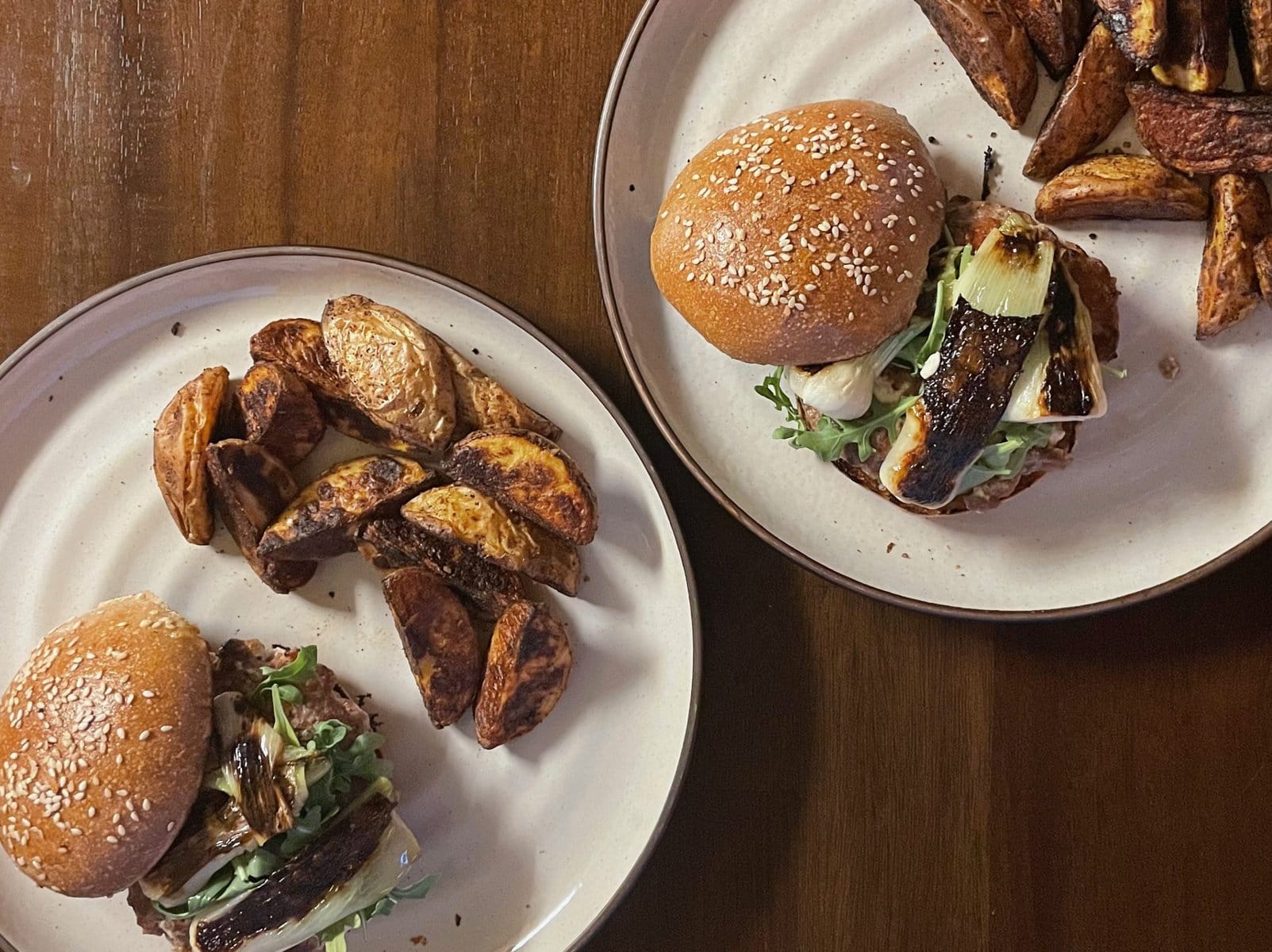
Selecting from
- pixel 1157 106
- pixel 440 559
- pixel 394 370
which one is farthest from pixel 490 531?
pixel 1157 106

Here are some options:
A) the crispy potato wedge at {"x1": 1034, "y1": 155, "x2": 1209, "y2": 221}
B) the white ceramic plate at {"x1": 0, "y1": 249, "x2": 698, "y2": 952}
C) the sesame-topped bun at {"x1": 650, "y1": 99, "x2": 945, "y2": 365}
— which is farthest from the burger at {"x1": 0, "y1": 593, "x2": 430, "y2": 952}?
the crispy potato wedge at {"x1": 1034, "y1": 155, "x2": 1209, "y2": 221}

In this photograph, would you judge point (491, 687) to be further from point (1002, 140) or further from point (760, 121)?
point (1002, 140)

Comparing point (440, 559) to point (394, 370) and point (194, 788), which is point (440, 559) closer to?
point (394, 370)

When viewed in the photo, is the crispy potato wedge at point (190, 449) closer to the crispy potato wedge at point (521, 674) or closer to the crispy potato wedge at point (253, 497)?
the crispy potato wedge at point (253, 497)

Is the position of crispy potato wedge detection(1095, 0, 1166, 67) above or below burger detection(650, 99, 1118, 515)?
above

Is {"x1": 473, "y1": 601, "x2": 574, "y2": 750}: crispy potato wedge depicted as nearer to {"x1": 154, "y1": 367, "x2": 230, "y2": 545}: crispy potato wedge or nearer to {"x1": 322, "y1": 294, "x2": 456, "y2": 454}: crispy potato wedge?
{"x1": 322, "y1": 294, "x2": 456, "y2": 454}: crispy potato wedge

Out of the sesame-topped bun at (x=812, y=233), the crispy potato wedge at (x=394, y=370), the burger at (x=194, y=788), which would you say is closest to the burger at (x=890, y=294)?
the sesame-topped bun at (x=812, y=233)

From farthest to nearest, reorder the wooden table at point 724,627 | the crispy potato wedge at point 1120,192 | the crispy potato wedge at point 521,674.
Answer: the wooden table at point 724,627
the crispy potato wedge at point 521,674
the crispy potato wedge at point 1120,192
